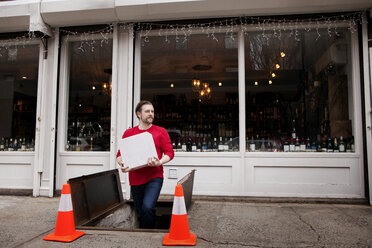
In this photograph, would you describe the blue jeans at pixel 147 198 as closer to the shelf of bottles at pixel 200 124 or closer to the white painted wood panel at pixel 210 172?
the white painted wood panel at pixel 210 172

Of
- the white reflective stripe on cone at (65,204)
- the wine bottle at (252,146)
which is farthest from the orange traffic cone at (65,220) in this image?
the wine bottle at (252,146)

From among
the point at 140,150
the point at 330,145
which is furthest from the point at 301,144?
the point at 140,150

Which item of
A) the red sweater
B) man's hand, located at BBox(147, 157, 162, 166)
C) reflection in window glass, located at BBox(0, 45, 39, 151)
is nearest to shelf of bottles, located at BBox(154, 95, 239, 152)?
the red sweater

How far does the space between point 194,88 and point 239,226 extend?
414cm

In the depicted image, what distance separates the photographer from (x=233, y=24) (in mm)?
5430

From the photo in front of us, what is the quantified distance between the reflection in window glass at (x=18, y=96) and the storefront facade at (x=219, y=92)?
4 centimetres

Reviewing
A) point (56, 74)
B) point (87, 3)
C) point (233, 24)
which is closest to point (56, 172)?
point (56, 74)

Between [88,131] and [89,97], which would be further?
[89,97]

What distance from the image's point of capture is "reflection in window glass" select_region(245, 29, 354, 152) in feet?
17.8

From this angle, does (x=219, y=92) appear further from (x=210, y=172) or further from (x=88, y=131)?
(x=88, y=131)

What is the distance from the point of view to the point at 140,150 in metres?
3.17

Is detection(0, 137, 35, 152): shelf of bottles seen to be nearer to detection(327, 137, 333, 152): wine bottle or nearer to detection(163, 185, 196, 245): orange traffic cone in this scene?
detection(163, 185, 196, 245): orange traffic cone

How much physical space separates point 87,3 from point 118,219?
376 cm

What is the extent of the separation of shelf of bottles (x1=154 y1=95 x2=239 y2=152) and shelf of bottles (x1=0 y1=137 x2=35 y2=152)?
8.93 ft
